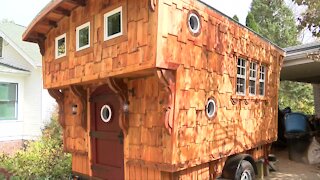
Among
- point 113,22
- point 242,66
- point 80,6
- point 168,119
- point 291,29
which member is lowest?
point 168,119

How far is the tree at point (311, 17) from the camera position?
728 centimetres

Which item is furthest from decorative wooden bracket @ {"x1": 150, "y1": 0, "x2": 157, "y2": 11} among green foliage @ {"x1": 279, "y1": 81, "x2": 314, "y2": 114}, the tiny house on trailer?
green foliage @ {"x1": 279, "y1": 81, "x2": 314, "y2": 114}

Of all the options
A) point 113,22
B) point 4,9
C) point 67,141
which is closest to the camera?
point 113,22

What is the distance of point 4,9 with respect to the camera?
134 ft

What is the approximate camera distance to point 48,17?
21.8ft

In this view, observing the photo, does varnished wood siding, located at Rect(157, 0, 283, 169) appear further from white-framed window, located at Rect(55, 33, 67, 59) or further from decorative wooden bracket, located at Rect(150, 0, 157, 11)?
white-framed window, located at Rect(55, 33, 67, 59)

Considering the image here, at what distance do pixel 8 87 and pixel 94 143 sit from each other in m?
8.34

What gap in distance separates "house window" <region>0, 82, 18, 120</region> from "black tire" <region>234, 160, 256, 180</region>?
10377 mm

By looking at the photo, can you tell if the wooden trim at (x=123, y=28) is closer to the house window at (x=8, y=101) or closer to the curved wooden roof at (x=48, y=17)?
the curved wooden roof at (x=48, y=17)

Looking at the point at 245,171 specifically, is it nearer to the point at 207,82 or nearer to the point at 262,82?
the point at 207,82

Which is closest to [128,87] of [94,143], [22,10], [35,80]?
[94,143]

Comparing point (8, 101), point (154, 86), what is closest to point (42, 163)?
point (154, 86)

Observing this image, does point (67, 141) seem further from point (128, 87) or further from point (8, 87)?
point (8, 87)

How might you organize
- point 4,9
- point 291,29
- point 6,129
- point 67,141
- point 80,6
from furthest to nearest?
point 4,9
point 291,29
point 6,129
point 67,141
point 80,6
